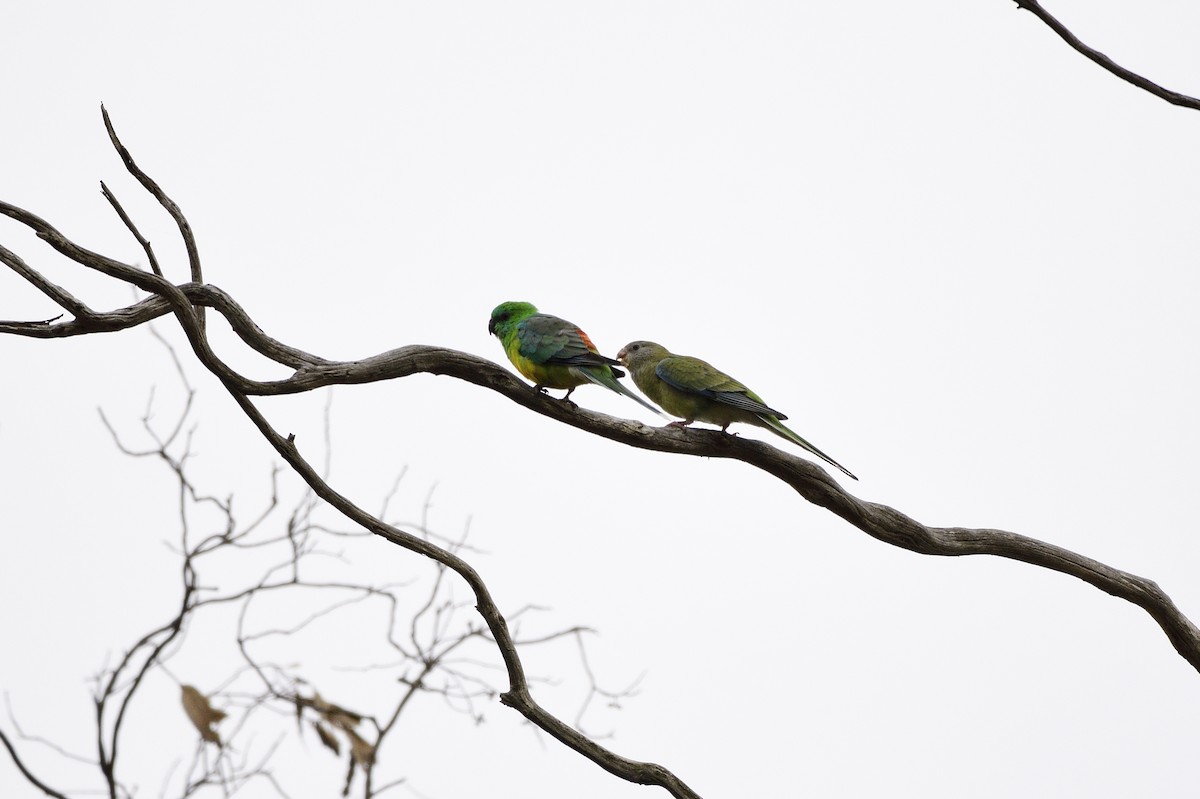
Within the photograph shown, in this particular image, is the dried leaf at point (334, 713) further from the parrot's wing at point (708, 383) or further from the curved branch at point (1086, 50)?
the curved branch at point (1086, 50)

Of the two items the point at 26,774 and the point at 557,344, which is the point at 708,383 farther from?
the point at 26,774

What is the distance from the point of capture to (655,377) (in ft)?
14.1

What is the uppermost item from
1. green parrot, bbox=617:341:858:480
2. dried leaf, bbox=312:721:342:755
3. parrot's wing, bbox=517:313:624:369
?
parrot's wing, bbox=517:313:624:369

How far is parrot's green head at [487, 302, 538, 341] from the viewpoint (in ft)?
14.6

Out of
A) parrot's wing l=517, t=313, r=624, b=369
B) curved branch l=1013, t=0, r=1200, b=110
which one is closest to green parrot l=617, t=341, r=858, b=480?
parrot's wing l=517, t=313, r=624, b=369

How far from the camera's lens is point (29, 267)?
3150 mm

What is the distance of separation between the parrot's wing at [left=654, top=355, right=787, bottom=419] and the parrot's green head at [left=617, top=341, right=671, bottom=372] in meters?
0.24

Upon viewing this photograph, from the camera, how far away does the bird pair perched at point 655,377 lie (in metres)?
3.83

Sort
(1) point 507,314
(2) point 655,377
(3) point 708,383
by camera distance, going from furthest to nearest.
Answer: (1) point 507,314 < (2) point 655,377 < (3) point 708,383

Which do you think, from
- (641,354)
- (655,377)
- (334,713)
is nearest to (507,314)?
(641,354)

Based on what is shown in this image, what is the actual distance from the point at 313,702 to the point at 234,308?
2781mm

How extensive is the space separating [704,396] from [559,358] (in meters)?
0.55

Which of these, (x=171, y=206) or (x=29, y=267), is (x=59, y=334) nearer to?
(x=29, y=267)

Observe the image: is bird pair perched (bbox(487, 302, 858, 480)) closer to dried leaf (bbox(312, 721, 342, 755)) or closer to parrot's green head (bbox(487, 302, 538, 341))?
parrot's green head (bbox(487, 302, 538, 341))
